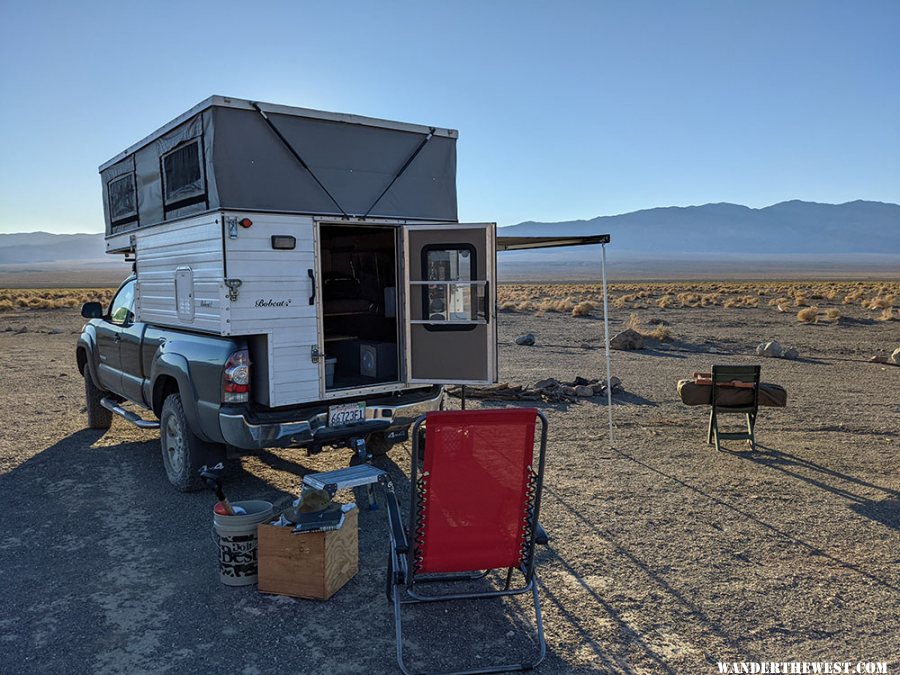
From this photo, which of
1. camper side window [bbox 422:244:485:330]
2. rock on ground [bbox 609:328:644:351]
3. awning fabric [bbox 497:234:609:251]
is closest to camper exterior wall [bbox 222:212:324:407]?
camper side window [bbox 422:244:485:330]

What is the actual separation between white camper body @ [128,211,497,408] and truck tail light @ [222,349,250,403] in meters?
0.13

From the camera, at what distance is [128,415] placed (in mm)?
7199

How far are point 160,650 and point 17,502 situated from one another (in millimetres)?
3158

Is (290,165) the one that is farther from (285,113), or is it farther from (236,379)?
(236,379)

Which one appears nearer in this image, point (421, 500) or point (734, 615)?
point (421, 500)

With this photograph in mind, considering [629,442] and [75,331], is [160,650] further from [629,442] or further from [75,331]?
[75,331]

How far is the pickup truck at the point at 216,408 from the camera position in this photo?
531cm

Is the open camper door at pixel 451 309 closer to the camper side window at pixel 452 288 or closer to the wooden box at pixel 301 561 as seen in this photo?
the camper side window at pixel 452 288

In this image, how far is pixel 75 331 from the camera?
70.2 ft

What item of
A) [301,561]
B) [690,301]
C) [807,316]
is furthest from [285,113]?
[690,301]

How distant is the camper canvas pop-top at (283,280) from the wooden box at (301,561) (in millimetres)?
1214

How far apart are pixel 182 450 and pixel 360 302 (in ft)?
8.19

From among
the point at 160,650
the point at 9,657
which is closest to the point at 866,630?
the point at 160,650

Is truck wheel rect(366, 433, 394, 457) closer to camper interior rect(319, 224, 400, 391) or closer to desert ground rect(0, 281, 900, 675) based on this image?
desert ground rect(0, 281, 900, 675)
